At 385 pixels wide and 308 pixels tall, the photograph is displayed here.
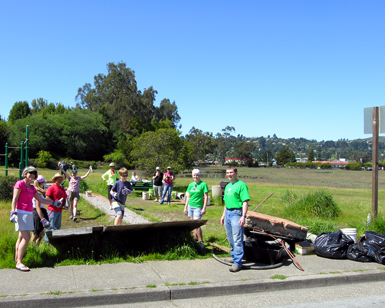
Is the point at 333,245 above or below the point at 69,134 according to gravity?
below

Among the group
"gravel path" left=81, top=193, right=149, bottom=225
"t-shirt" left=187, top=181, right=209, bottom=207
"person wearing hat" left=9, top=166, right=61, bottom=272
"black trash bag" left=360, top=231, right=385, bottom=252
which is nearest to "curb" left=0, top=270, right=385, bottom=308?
"black trash bag" left=360, top=231, right=385, bottom=252

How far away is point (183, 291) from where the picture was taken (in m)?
4.98

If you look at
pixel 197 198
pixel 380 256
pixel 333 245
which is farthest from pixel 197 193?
pixel 380 256

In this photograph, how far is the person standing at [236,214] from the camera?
19.4ft

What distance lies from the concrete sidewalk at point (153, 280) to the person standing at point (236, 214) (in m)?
0.29

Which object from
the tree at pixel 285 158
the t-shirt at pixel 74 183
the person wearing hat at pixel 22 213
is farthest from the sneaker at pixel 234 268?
the tree at pixel 285 158

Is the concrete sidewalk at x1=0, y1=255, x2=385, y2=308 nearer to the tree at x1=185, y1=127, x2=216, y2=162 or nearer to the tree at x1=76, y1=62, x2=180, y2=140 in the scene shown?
the tree at x1=76, y1=62, x2=180, y2=140

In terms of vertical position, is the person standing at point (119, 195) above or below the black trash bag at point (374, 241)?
above

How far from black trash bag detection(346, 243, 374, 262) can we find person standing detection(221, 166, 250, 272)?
2.37 metres

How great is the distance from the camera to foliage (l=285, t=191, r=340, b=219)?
12352mm

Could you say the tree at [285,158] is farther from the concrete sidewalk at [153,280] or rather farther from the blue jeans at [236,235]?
the blue jeans at [236,235]

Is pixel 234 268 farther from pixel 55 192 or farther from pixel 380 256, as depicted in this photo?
pixel 55 192

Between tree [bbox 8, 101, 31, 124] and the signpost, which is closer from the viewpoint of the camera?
the signpost

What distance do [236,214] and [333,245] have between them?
2299 mm
